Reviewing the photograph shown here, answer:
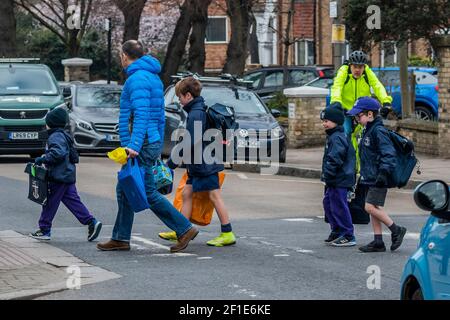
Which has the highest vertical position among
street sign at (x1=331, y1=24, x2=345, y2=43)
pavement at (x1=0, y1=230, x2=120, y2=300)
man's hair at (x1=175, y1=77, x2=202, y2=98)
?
street sign at (x1=331, y1=24, x2=345, y2=43)

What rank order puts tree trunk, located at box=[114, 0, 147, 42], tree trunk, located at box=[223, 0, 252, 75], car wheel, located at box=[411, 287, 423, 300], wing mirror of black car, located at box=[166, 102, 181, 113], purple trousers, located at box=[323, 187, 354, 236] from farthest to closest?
tree trunk, located at box=[114, 0, 147, 42] → tree trunk, located at box=[223, 0, 252, 75] → wing mirror of black car, located at box=[166, 102, 181, 113] → purple trousers, located at box=[323, 187, 354, 236] → car wheel, located at box=[411, 287, 423, 300]

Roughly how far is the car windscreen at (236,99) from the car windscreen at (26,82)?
259 centimetres

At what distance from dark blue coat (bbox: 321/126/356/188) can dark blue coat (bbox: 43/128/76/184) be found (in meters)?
2.57

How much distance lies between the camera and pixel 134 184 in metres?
11.6

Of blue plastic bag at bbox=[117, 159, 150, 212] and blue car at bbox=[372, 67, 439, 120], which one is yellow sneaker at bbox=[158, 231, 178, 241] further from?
blue car at bbox=[372, 67, 439, 120]

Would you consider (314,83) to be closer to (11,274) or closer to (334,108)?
(334,108)

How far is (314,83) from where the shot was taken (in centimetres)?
3409

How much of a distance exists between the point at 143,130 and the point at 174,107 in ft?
42.7

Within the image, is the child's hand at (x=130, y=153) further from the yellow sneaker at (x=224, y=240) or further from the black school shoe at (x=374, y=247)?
the black school shoe at (x=374, y=247)

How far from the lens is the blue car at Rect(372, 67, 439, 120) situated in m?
30.5

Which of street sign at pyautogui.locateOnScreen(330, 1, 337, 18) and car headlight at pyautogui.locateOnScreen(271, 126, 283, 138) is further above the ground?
street sign at pyautogui.locateOnScreen(330, 1, 337, 18)

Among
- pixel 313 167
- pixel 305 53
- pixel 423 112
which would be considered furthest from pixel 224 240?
pixel 305 53

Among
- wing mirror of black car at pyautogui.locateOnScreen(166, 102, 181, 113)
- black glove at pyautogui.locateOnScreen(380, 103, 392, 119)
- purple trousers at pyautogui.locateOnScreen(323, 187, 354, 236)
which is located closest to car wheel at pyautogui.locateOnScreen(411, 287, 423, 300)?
purple trousers at pyautogui.locateOnScreen(323, 187, 354, 236)
